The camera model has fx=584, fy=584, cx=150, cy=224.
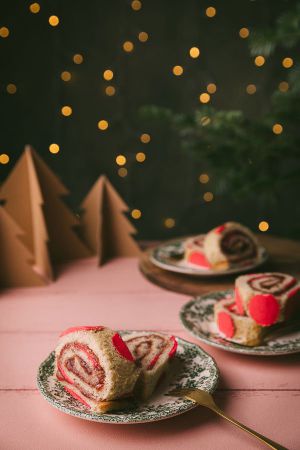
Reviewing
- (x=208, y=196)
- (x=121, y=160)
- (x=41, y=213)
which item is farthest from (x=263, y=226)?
(x=41, y=213)

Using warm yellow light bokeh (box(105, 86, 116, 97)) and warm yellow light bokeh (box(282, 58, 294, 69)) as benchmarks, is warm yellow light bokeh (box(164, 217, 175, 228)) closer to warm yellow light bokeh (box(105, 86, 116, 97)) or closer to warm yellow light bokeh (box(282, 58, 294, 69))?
warm yellow light bokeh (box(105, 86, 116, 97))

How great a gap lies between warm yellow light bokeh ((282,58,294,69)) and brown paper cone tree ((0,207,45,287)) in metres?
1.12

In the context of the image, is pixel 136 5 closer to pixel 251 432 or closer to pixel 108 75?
pixel 108 75

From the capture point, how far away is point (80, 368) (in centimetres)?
86

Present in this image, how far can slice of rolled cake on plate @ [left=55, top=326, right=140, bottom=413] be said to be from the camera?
82cm

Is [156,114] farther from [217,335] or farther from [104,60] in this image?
[217,335]

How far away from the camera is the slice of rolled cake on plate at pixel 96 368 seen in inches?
32.3

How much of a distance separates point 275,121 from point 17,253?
2.55 feet

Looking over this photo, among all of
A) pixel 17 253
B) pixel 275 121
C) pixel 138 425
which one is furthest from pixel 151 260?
pixel 138 425

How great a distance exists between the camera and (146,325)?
4.05ft

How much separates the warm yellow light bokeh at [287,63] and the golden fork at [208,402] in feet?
4.86

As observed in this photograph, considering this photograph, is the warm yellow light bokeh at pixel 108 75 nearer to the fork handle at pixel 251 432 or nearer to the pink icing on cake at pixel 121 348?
the pink icing on cake at pixel 121 348

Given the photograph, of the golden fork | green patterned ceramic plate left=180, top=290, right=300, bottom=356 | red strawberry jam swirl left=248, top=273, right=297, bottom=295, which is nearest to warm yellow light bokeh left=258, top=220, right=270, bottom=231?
green patterned ceramic plate left=180, top=290, right=300, bottom=356

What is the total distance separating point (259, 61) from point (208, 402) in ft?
4.89
